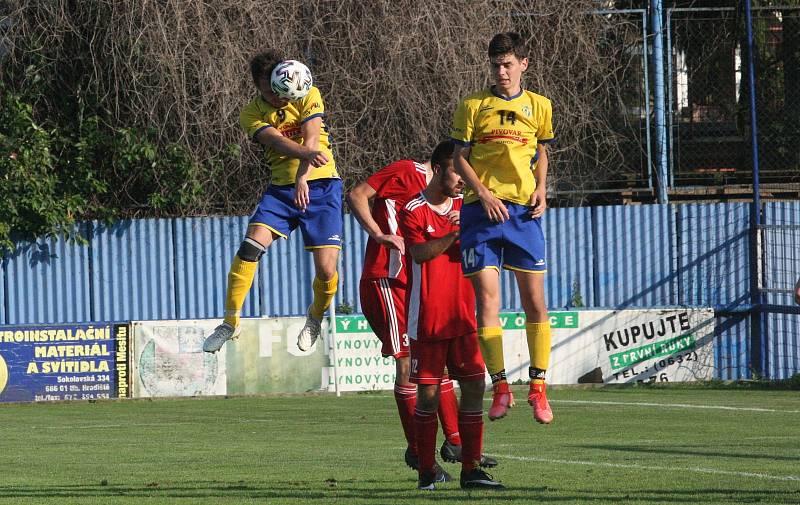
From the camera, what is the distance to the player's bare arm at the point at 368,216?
30.9 ft

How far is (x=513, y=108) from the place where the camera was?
8.82 m

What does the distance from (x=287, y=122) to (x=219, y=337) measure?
163 cm

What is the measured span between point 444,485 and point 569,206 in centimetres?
1615

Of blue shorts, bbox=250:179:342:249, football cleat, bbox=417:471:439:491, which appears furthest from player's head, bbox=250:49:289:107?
football cleat, bbox=417:471:439:491

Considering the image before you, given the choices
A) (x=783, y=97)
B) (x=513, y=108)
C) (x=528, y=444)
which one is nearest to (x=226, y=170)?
(x=783, y=97)

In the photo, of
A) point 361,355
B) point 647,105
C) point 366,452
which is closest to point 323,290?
point 366,452

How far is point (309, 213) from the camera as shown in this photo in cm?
989

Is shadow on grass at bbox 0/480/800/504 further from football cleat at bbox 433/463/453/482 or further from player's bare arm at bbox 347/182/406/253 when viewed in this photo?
player's bare arm at bbox 347/182/406/253

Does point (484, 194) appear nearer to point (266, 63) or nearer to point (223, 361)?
point (266, 63)

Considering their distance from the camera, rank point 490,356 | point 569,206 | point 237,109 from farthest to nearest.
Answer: point 569,206, point 237,109, point 490,356

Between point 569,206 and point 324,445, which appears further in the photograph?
point 569,206

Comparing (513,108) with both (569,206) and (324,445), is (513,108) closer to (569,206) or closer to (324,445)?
(324,445)

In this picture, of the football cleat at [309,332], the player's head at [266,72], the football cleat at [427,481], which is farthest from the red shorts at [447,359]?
the player's head at [266,72]

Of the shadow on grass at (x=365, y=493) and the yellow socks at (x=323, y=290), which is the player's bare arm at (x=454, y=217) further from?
the shadow on grass at (x=365, y=493)
